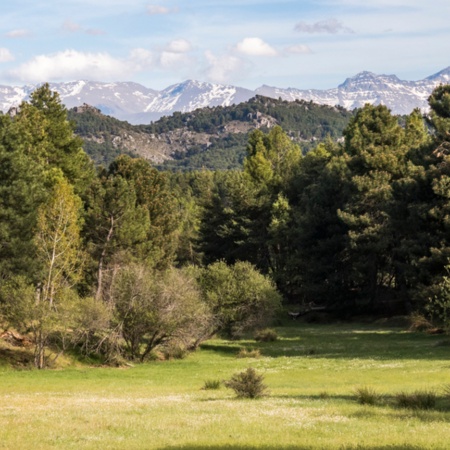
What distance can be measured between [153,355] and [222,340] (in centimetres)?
1368

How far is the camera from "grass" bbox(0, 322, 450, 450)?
17219 millimetres

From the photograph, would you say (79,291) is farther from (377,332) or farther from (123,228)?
(377,332)

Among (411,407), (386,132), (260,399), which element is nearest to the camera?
(411,407)

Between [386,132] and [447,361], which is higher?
[386,132]

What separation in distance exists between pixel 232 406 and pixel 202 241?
250 ft

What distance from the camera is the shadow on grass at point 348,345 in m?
47.9

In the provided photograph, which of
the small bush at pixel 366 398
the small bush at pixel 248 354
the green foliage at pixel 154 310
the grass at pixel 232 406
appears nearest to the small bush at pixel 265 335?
the small bush at pixel 248 354

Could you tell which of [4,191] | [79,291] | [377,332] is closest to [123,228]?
[79,291]

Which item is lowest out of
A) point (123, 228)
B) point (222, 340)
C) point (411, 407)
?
point (222, 340)

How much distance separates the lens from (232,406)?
23922 mm

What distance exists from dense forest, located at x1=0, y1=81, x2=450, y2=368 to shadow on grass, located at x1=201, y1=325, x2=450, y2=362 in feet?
8.17

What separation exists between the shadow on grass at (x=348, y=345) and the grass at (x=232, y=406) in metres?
0.35

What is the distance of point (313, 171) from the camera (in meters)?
101

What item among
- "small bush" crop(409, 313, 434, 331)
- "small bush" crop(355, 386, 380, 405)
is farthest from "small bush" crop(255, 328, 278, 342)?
"small bush" crop(355, 386, 380, 405)
